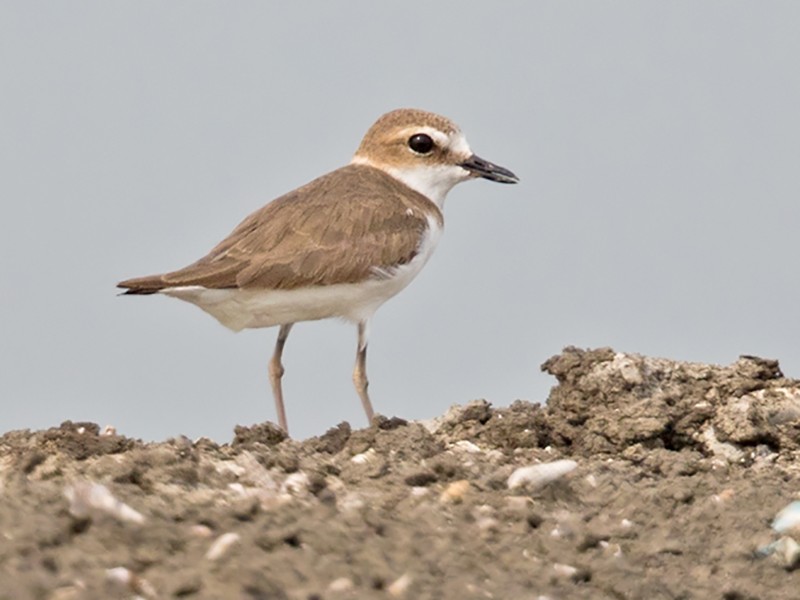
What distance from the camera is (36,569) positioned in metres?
5.66

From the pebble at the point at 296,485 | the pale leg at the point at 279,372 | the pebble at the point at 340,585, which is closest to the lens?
the pebble at the point at 340,585

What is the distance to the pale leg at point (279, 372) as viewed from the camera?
36.2ft

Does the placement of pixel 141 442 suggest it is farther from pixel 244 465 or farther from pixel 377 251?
pixel 377 251

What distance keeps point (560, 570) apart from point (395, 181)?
5701 millimetres

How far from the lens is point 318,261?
34.2ft

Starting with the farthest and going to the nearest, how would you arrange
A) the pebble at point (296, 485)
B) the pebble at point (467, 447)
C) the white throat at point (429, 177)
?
the white throat at point (429, 177) → the pebble at point (467, 447) → the pebble at point (296, 485)

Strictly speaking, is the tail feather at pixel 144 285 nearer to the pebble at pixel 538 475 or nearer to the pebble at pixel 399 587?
the pebble at pixel 538 475

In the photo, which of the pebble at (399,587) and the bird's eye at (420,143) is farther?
the bird's eye at (420,143)

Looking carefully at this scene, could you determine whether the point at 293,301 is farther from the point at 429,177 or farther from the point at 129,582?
the point at 129,582

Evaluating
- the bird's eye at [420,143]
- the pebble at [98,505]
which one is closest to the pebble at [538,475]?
the pebble at [98,505]

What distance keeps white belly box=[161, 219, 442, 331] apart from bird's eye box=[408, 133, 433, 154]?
130 centimetres

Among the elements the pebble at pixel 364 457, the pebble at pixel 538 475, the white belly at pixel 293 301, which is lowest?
the pebble at pixel 538 475

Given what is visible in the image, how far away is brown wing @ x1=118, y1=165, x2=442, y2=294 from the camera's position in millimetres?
10289

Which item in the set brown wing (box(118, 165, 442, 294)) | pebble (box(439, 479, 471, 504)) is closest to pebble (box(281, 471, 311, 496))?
pebble (box(439, 479, 471, 504))
